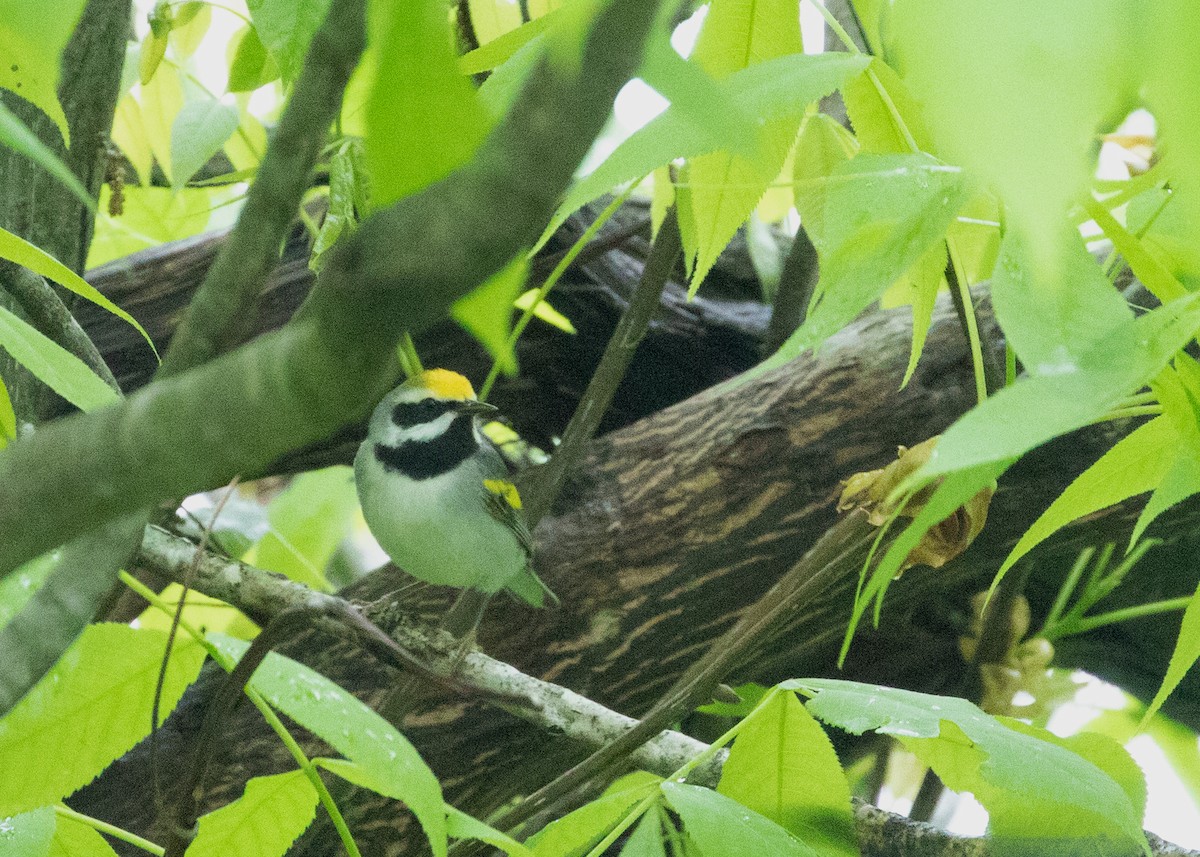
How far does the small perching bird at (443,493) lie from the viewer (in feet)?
6.37

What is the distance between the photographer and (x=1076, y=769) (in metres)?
0.68

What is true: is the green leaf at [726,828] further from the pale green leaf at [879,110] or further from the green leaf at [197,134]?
the green leaf at [197,134]

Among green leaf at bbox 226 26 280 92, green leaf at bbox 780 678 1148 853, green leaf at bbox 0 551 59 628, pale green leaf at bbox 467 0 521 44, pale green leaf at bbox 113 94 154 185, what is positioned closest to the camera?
green leaf at bbox 780 678 1148 853

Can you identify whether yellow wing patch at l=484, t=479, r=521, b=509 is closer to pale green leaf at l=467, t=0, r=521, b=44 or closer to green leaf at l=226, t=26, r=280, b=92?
pale green leaf at l=467, t=0, r=521, b=44

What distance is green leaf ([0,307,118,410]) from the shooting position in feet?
2.19

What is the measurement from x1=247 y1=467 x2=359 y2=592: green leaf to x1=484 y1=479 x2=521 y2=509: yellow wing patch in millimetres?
386

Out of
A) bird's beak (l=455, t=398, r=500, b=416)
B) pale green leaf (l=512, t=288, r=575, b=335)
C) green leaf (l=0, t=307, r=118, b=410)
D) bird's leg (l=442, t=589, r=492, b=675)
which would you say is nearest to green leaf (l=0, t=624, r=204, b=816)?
green leaf (l=0, t=307, r=118, b=410)

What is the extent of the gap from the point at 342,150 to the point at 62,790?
55cm

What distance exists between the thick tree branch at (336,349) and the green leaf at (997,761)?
47cm

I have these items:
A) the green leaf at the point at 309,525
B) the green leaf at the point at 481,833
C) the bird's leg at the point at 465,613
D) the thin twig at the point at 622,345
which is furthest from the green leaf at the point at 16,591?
the green leaf at the point at 309,525

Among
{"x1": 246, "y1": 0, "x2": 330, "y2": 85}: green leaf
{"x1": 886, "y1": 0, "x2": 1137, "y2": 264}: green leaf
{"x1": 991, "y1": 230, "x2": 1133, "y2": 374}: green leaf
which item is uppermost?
{"x1": 886, "y1": 0, "x2": 1137, "y2": 264}: green leaf

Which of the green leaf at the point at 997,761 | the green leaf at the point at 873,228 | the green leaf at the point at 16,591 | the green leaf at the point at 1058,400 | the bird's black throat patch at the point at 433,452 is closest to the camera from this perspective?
the green leaf at the point at 1058,400

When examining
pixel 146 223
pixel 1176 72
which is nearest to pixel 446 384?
pixel 146 223

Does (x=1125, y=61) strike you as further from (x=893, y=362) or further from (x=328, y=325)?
(x=893, y=362)
